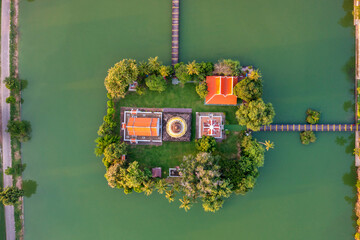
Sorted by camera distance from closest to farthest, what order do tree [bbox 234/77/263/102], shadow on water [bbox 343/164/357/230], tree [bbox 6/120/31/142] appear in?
tree [bbox 234/77/263/102], tree [bbox 6/120/31/142], shadow on water [bbox 343/164/357/230]

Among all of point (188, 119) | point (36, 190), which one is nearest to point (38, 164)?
point (36, 190)

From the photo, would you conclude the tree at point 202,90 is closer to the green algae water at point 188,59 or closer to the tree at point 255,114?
the green algae water at point 188,59

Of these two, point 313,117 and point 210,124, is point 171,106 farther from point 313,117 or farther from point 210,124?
point 313,117

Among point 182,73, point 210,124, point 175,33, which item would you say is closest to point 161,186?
point 210,124

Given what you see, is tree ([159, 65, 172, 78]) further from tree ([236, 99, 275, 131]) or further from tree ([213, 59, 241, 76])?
tree ([236, 99, 275, 131])

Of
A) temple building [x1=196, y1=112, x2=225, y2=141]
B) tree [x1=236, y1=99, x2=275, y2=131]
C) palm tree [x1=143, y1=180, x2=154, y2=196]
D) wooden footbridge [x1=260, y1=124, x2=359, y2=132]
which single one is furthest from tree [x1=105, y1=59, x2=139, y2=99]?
wooden footbridge [x1=260, y1=124, x2=359, y2=132]

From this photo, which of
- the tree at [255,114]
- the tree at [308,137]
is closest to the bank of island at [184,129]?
the tree at [255,114]

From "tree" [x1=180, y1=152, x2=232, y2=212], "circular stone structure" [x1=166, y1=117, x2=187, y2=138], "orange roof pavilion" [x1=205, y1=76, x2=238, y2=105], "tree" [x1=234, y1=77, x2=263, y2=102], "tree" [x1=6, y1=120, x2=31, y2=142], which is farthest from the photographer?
"circular stone structure" [x1=166, y1=117, x2=187, y2=138]
